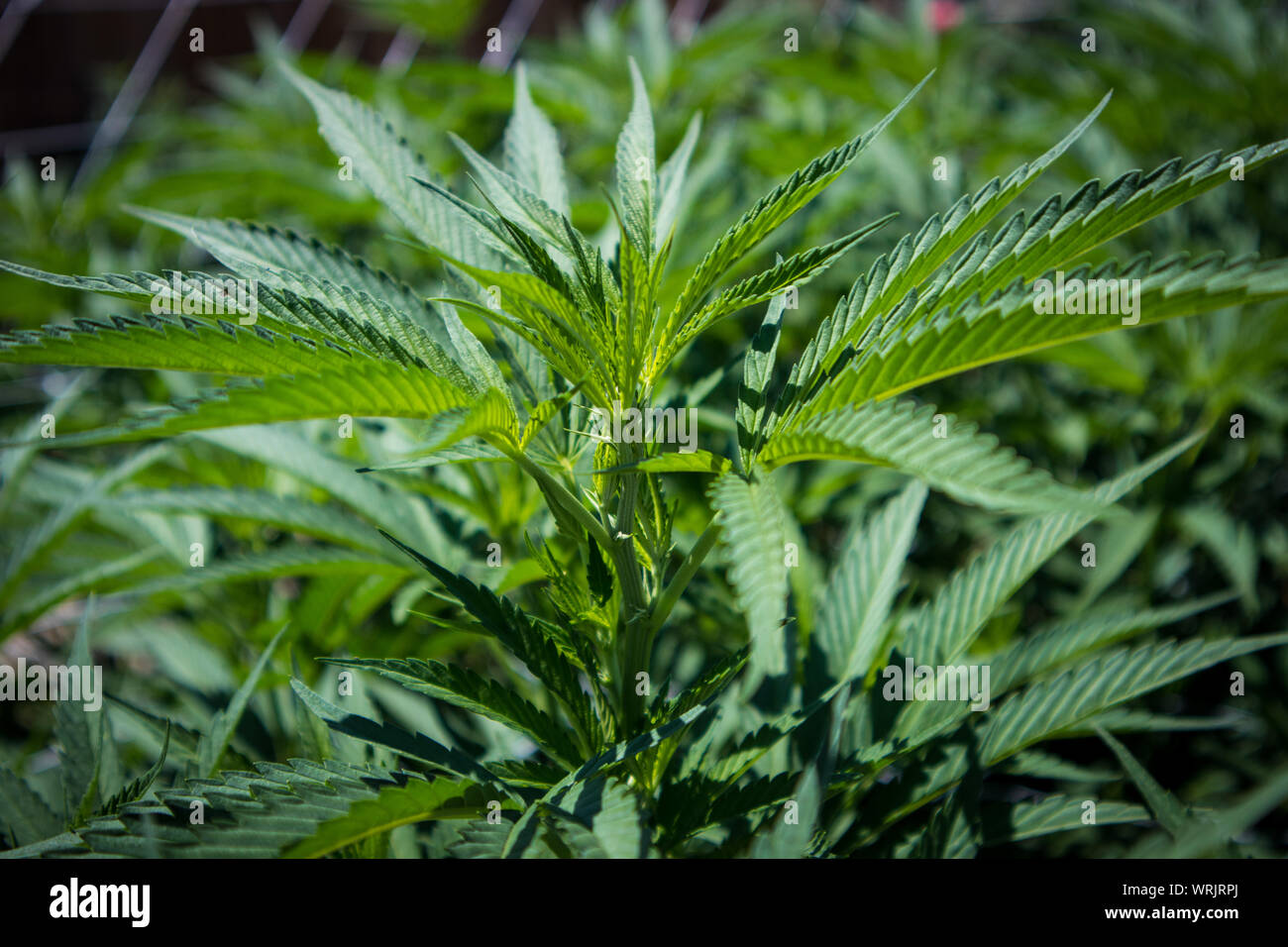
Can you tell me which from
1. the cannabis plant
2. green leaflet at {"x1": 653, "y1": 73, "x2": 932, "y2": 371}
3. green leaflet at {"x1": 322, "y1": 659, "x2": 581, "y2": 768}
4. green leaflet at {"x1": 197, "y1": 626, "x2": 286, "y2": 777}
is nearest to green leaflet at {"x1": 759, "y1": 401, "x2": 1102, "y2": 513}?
the cannabis plant

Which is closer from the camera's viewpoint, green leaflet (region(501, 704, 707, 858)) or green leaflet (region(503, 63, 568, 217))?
green leaflet (region(501, 704, 707, 858))

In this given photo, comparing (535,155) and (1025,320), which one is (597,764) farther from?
(535,155)

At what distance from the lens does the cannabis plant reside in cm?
44

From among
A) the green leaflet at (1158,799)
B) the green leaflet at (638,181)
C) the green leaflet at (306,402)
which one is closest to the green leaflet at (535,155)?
the green leaflet at (638,181)

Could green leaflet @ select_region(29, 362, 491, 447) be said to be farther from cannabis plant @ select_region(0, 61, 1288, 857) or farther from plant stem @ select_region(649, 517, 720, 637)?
plant stem @ select_region(649, 517, 720, 637)

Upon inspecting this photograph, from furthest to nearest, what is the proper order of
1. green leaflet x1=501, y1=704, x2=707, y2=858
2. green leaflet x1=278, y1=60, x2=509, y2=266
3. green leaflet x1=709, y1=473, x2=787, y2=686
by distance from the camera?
green leaflet x1=278, y1=60, x2=509, y2=266, green leaflet x1=501, y1=704, x2=707, y2=858, green leaflet x1=709, y1=473, x2=787, y2=686

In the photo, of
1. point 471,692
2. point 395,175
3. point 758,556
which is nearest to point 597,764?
point 471,692

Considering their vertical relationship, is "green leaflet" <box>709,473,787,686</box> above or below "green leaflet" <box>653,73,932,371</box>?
below

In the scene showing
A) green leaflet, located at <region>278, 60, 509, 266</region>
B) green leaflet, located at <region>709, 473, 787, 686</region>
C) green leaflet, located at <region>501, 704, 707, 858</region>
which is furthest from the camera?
green leaflet, located at <region>278, 60, 509, 266</region>

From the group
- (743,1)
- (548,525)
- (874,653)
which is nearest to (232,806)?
(548,525)

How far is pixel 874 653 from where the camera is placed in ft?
2.41

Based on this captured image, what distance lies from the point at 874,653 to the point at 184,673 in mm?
798

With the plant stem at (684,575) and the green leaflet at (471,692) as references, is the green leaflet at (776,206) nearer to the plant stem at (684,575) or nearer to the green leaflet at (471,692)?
the plant stem at (684,575)
